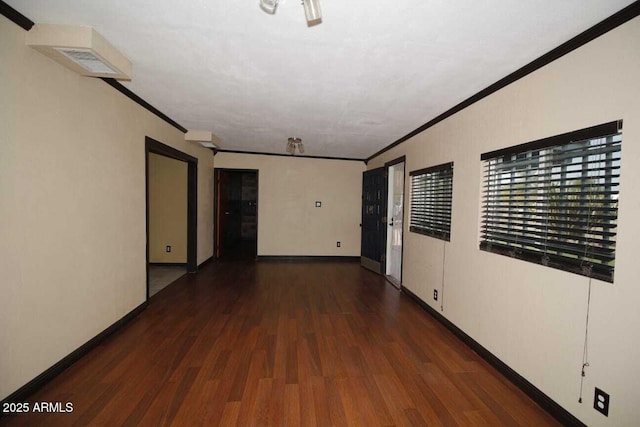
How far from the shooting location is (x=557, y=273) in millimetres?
1822

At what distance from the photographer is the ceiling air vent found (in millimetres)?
1766

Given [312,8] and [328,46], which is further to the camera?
[328,46]

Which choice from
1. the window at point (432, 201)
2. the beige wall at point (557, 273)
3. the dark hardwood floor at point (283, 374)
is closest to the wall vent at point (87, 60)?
the dark hardwood floor at point (283, 374)

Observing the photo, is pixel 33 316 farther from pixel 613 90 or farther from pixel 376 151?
pixel 376 151

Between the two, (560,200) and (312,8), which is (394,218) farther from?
(312,8)

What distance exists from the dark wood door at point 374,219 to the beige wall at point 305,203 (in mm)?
714

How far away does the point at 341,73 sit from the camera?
7.66 feet

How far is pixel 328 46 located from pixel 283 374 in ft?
8.21

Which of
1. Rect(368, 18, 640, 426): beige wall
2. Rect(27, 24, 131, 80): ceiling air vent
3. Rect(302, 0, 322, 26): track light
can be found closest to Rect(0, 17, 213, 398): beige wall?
Rect(27, 24, 131, 80): ceiling air vent

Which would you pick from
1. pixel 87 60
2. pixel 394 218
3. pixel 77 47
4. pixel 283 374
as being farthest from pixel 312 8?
pixel 394 218

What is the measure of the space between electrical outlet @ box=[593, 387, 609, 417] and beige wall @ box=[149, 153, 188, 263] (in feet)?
18.8

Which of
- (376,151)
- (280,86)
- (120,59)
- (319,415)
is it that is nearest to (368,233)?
(376,151)

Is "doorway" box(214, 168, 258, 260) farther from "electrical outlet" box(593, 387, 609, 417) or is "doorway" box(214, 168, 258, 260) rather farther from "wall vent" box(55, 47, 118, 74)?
"electrical outlet" box(593, 387, 609, 417)

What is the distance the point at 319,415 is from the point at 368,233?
4192mm
